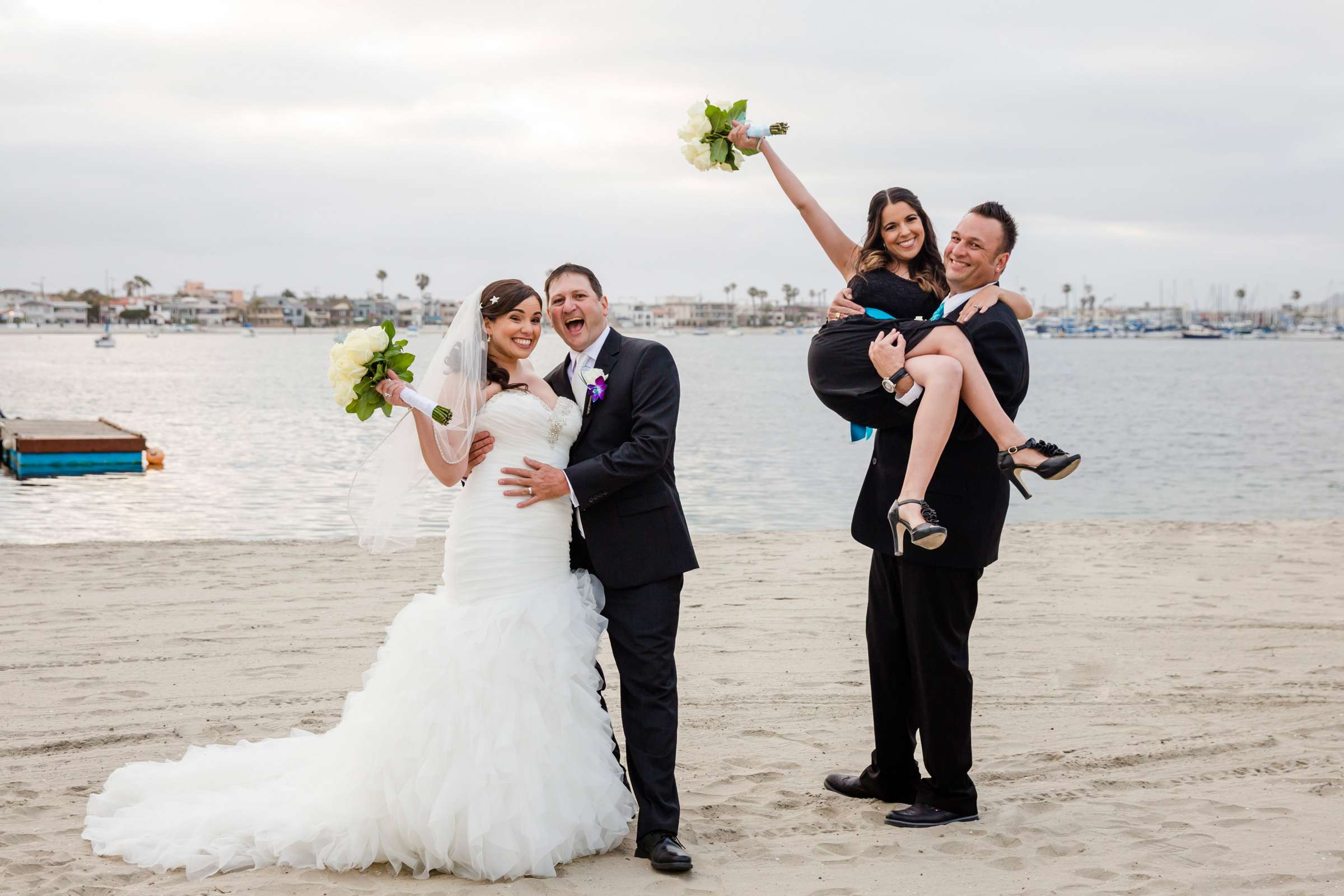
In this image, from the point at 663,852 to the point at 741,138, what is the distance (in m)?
3.08

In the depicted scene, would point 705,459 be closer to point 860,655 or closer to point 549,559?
point 860,655

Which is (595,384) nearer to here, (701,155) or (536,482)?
(536,482)

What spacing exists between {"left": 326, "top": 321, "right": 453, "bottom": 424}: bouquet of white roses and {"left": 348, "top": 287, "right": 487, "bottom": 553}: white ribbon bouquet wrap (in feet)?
0.24

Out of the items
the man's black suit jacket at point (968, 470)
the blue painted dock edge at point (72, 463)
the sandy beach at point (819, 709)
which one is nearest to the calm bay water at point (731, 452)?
the blue painted dock edge at point (72, 463)

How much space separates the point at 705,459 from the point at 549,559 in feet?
75.9

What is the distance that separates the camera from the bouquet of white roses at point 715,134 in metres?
5.11

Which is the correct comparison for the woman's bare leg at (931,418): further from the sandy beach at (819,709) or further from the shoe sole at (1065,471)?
the sandy beach at (819,709)

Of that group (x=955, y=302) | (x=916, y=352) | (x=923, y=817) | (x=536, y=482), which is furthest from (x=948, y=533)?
(x=536, y=482)

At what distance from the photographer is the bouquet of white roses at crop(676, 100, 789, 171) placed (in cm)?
511

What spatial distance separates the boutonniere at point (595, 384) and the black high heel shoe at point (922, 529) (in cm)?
123

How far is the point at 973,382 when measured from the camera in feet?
14.6

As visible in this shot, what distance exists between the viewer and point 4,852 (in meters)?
4.27

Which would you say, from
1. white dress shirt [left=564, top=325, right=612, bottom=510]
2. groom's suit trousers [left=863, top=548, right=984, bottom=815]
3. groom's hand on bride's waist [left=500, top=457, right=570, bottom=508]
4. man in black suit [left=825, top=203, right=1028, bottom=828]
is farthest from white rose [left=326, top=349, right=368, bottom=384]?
groom's suit trousers [left=863, top=548, right=984, bottom=815]

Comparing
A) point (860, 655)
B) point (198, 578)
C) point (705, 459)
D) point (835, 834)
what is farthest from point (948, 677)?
point (705, 459)
